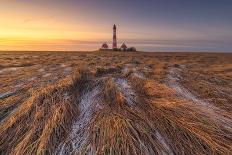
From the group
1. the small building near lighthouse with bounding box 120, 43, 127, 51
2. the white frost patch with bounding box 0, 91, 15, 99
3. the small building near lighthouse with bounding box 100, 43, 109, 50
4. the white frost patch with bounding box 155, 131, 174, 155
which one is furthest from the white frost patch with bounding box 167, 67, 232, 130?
the small building near lighthouse with bounding box 100, 43, 109, 50

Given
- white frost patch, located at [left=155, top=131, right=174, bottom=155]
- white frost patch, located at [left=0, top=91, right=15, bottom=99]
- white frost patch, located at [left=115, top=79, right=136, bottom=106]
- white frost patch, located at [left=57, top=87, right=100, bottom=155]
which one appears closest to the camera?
white frost patch, located at [left=155, top=131, right=174, bottom=155]

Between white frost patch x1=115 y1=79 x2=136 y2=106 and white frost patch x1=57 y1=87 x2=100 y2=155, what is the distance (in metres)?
0.65

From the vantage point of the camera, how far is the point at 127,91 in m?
6.18

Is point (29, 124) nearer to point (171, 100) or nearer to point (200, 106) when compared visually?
point (171, 100)

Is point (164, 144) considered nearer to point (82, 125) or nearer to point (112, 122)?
point (112, 122)

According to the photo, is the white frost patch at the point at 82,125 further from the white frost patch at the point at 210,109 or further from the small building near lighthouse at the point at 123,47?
the small building near lighthouse at the point at 123,47

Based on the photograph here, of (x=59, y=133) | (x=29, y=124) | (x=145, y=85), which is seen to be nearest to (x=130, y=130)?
(x=59, y=133)

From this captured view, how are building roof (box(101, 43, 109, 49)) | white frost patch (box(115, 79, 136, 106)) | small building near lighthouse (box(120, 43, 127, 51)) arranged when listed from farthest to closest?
building roof (box(101, 43, 109, 49)) → small building near lighthouse (box(120, 43, 127, 51)) → white frost patch (box(115, 79, 136, 106))

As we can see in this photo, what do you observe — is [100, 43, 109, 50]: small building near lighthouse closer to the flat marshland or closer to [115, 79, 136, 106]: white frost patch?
[115, 79, 136, 106]: white frost patch

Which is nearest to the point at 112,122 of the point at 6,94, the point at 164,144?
the point at 164,144

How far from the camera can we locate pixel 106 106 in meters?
4.97

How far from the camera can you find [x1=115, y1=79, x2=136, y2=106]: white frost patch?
540 centimetres

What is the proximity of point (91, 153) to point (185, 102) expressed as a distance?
8.23 ft

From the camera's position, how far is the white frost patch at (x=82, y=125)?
3681mm
